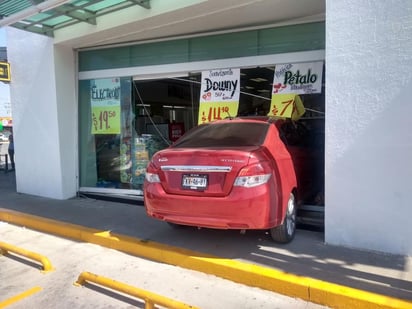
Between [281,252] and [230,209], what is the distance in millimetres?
1023

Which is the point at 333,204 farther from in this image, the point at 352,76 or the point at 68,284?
the point at 68,284

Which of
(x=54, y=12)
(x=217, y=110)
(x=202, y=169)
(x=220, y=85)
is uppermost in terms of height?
(x=54, y=12)

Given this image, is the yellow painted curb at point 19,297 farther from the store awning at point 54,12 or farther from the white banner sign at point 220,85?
the white banner sign at point 220,85

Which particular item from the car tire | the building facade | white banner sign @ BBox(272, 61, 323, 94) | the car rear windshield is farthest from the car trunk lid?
white banner sign @ BBox(272, 61, 323, 94)

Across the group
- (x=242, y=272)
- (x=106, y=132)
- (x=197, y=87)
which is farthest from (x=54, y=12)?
(x=242, y=272)

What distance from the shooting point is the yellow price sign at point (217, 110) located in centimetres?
691

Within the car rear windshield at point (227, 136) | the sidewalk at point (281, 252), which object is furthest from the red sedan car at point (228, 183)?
the sidewalk at point (281, 252)

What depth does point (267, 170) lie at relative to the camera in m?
4.38

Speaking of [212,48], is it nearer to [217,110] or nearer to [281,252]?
[217,110]

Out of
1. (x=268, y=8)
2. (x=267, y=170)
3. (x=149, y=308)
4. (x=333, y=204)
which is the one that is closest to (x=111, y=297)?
(x=149, y=308)

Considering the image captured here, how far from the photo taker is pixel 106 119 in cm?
834

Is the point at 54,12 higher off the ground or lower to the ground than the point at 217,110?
higher

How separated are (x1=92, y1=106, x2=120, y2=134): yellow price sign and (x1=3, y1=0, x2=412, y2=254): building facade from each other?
0.10 ft

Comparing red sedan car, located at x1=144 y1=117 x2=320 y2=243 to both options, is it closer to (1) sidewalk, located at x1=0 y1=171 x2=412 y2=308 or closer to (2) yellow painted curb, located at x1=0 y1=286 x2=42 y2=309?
(1) sidewalk, located at x1=0 y1=171 x2=412 y2=308
